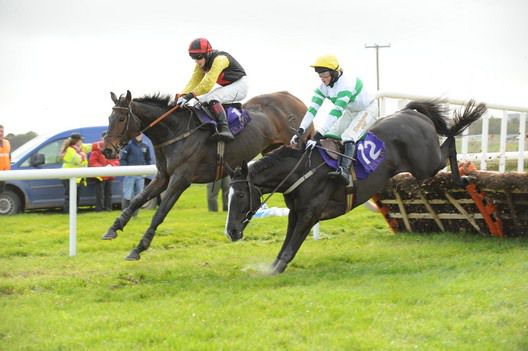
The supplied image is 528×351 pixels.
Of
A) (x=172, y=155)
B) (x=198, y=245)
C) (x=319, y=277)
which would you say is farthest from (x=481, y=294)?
(x=198, y=245)

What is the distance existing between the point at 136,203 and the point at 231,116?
1645 mm

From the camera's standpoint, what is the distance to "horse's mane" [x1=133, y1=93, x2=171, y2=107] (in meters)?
9.63

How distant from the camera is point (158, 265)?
29.1 ft

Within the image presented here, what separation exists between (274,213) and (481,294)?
23.7 feet

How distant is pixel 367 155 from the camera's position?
8859mm

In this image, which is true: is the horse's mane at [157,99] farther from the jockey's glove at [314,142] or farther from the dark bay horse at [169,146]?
the jockey's glove at [314,142]

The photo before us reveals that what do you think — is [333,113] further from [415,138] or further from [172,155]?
[172,155]

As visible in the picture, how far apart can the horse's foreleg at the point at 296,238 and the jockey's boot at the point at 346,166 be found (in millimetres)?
463

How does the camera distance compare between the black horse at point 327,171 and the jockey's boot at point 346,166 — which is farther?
the jockey's boot at point 346,166

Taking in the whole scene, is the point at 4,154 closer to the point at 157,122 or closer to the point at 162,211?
the point at 157,122

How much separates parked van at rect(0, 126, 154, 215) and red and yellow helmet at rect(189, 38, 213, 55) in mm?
7112

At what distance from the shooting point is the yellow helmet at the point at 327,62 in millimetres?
8430

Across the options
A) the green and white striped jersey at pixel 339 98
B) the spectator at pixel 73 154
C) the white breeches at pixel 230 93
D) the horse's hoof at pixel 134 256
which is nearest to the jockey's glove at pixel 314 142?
the green and white striped jersey at pixel 339 98

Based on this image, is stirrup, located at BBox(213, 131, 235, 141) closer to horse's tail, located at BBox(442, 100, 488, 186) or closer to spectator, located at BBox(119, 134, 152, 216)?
horse's tail, located at BBox(442, 100, 488, 186)
